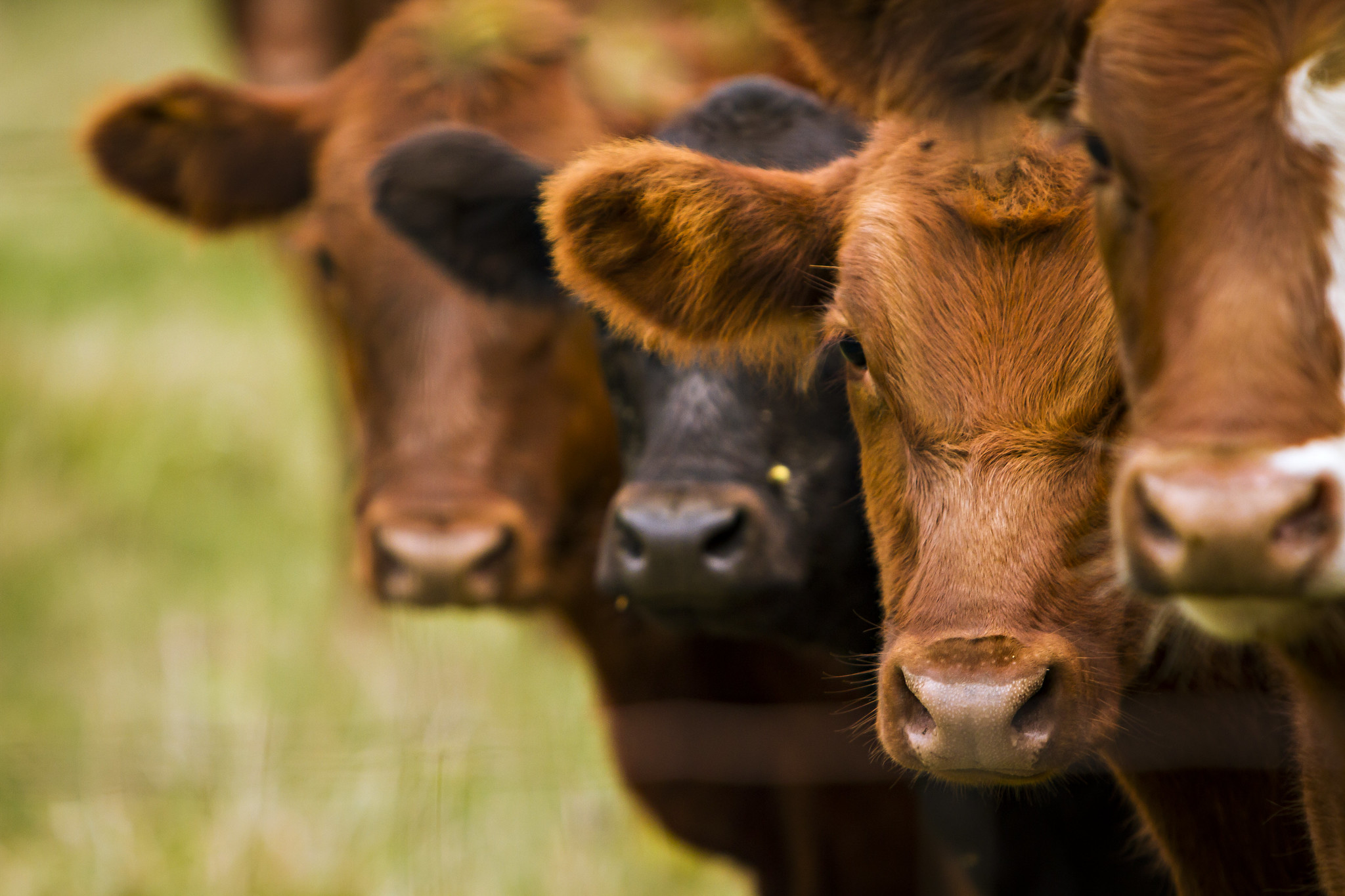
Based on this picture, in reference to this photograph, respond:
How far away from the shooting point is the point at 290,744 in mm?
4750

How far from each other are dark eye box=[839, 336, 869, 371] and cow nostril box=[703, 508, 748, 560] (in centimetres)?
50

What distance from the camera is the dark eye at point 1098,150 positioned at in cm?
186

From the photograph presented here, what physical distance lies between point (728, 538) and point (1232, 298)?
57.4 inches

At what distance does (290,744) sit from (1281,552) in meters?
3.94

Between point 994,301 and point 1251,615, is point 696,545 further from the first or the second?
point 1251,615

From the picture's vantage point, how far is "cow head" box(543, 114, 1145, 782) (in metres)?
2.07

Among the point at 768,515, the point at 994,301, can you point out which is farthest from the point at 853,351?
the point at 768,515

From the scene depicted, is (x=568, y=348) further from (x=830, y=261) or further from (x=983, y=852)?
(x=983, y=852)

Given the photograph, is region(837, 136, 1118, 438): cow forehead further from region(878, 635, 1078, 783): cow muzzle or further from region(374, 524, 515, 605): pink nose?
region(374, 524, 515, 605): pink nose

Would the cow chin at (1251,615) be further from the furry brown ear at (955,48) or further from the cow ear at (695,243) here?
the cow ear at (695,243)

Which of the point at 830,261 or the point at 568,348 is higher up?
the point at 830,261

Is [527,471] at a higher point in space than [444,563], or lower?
higher

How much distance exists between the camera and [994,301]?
2.25 m

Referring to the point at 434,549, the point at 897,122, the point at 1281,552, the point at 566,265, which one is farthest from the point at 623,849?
the point at 1281,552
